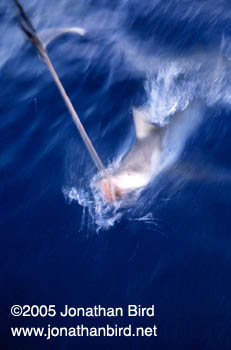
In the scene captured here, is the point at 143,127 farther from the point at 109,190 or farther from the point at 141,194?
the point at 109,190

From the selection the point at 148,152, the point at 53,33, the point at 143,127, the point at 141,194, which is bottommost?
the point at 141,194

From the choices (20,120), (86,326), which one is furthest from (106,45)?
(86,326)

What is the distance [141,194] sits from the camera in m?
9.84

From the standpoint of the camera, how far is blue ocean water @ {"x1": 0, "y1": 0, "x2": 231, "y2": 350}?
8.07 m

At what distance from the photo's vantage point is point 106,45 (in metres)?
15.6

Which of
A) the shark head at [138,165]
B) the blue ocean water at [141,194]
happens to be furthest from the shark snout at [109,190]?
the blue ocean water at [141,194]

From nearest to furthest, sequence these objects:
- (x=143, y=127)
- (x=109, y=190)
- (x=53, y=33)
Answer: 1. (x=109, y=190)
2. (x=143, y=127)
3. (x=53, y=33)

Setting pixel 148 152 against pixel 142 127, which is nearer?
pixel 148 152

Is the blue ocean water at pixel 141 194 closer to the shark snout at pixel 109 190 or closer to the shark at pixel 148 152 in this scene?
the shark at pixel 148 152

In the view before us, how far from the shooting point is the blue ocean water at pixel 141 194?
8070 millimetres

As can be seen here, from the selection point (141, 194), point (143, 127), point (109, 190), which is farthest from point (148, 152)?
point (109, 190)

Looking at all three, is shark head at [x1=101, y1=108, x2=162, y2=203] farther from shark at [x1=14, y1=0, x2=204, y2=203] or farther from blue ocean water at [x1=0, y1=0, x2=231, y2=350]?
blue ocean water at [x1=0, y1=0, x2=231, y2=350]

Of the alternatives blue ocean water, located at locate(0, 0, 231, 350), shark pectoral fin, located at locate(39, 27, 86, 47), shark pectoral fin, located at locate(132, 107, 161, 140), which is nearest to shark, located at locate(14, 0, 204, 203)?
shark pectoral fin, located at locate(132, 107, 161, 140)

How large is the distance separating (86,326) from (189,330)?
6.66ft
